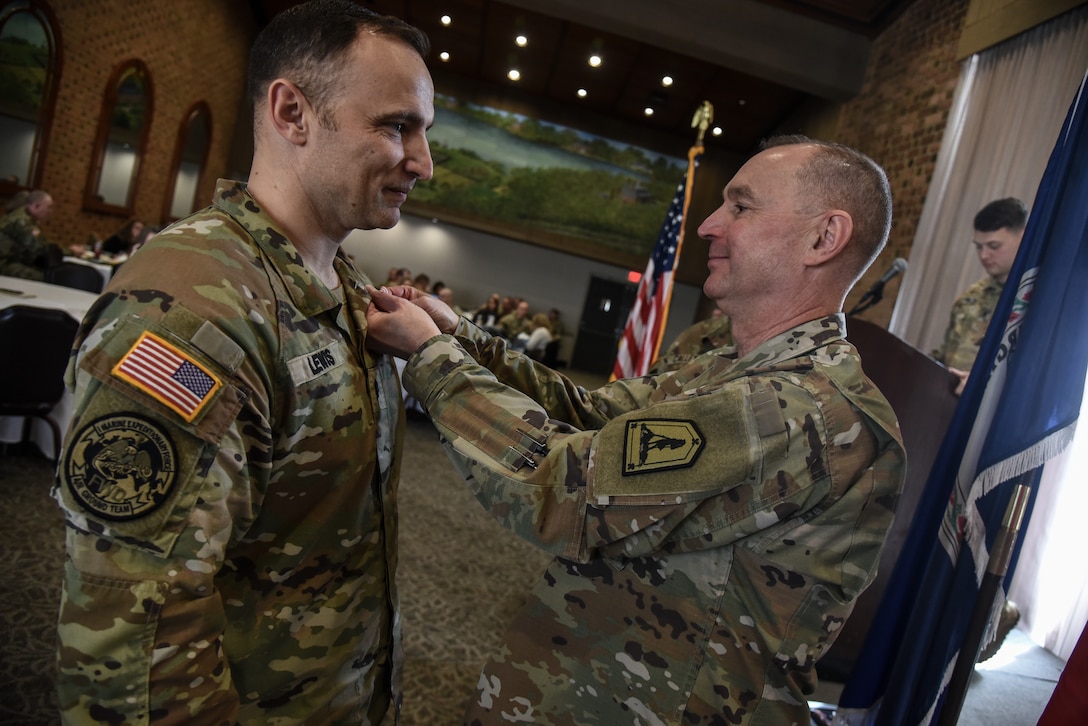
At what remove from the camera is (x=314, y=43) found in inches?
43.6

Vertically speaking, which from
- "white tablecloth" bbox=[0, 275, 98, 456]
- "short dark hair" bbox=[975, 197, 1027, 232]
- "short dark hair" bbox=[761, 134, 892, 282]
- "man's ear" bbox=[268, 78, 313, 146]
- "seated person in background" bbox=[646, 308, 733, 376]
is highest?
"short dark hair" bbox=[975, 197, 1027, 232]

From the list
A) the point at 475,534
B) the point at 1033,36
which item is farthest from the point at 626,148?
the point at 475,534

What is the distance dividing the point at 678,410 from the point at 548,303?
1431 cm

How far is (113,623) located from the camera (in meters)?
0.78

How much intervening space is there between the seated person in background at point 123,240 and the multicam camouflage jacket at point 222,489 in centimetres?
906

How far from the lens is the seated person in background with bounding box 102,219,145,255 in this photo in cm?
871

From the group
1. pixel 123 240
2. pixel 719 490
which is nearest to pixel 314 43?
pixel 719 490

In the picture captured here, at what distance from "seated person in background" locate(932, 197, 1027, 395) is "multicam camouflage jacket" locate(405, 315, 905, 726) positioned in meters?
2.15

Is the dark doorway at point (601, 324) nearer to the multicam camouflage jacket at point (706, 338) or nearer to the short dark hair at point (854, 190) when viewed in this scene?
the multicam camouflage jacket at point (706, 338)

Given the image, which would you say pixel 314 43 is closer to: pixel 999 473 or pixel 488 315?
pixel 999 473

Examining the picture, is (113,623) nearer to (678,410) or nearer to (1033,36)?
(678,410)

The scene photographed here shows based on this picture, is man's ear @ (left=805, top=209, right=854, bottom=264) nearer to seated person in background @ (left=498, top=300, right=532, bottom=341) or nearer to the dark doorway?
seated person in background @ (left=498, top=300, right=532, bottom=341)

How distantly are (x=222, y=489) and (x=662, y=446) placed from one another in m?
0.63

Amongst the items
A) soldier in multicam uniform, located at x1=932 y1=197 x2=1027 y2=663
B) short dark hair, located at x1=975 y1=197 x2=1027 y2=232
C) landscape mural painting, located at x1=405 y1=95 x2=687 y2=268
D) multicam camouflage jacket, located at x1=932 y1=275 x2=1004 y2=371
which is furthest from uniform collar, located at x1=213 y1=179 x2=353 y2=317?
landscape mural painting, located at x1=405 y1=95 x2=687 y2=268
